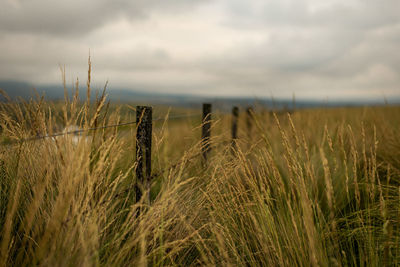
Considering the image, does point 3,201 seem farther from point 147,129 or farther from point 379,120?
point 379,120

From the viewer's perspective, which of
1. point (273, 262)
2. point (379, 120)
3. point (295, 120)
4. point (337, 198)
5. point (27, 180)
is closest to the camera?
point (273, 262)

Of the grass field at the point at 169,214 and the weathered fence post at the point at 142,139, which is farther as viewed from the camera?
the weathered fence post at the point at 142,139

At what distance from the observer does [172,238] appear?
5.92 ft

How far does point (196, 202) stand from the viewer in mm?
2045

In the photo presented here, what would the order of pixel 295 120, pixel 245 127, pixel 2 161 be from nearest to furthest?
pixel 2 161, pixel 295 120, pixel 245 127

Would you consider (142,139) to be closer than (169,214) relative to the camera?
No

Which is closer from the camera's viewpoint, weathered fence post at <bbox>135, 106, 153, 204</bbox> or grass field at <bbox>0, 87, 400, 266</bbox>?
grass field at <bbox>0, 87, 400, 266</bbox>

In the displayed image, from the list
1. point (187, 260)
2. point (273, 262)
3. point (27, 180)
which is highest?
point (27, 180)

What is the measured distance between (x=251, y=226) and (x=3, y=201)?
1519mm

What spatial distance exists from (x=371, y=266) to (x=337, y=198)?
1.42 m

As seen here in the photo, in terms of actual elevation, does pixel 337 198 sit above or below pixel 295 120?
below

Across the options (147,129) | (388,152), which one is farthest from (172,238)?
(388,152)

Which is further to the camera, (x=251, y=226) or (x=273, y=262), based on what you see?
(x=251, y=226)

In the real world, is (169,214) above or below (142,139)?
below
